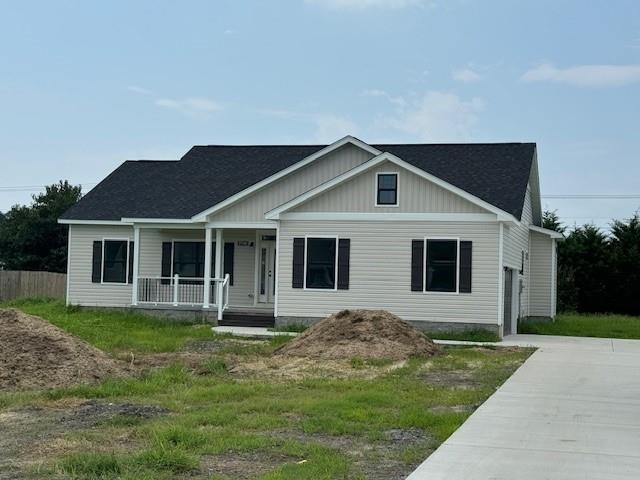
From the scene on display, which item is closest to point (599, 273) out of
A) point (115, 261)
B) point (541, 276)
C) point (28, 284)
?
point (541, 276)

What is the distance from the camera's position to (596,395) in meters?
11.9

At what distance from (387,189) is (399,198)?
0.42m

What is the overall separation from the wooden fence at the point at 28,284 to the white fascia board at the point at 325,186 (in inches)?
612

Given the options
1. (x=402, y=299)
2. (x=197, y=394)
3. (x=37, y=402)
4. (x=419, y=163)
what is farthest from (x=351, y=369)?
(x=419, y=163)

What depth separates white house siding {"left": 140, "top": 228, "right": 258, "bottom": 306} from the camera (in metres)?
25.3

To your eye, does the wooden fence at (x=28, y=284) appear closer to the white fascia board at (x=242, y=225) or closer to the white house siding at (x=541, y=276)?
the white fascia board at (x=242, y=225)

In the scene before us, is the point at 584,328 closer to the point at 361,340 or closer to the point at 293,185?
the point at 293,185

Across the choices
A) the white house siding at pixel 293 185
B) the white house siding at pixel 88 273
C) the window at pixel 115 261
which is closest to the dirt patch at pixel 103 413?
the white house siding at pixel 293 185

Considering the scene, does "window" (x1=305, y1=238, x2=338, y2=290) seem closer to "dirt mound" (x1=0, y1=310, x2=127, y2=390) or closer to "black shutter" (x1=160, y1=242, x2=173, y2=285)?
"black shutter" (x1=160, y1=242, x2=173, y2=285)

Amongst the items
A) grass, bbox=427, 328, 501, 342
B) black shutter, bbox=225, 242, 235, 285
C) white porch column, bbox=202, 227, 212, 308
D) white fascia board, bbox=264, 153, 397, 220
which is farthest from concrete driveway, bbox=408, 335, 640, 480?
black shutter, bbox=225, 242, 235, 285

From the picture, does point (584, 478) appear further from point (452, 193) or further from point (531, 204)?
point (531, 204)

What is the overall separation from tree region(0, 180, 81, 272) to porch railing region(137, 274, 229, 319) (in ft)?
67.9

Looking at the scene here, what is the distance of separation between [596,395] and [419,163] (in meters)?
14.6

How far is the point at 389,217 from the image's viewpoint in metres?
21.8
